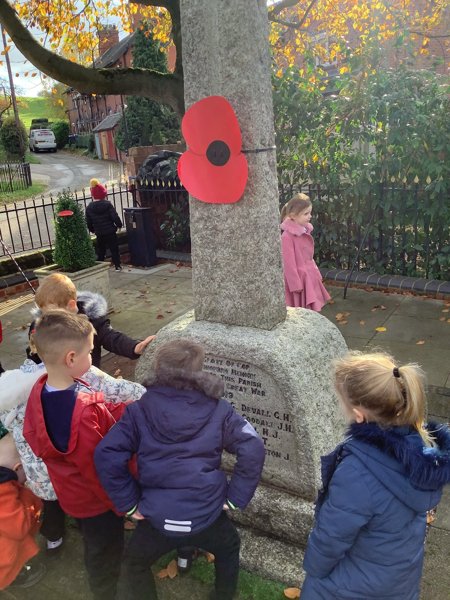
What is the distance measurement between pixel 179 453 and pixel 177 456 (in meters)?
0.01

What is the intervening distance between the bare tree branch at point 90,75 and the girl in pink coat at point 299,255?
452 centimetres

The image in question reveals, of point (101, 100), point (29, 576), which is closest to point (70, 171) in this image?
point (101, 100)

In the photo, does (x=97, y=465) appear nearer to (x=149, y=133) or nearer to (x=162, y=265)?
(x=162, y=265)

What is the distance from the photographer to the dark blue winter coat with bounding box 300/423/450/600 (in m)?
1.76

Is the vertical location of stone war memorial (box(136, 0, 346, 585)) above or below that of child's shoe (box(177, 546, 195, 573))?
above

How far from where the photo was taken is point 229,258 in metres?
2.83

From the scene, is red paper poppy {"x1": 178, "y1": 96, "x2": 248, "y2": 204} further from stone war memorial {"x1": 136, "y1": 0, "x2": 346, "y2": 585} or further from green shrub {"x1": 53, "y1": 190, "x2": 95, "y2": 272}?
green shrub {"x1": 53, "y1": 190, "x2": 95, "y2": 272}

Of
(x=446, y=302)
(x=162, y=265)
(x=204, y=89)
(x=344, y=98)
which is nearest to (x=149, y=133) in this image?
(x=162, y=265)

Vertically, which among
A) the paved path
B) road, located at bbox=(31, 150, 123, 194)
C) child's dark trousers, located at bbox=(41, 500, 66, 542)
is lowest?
road, located at bbox=(31, 150, 123, 194)

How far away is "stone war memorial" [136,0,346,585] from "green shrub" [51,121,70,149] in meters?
51.5

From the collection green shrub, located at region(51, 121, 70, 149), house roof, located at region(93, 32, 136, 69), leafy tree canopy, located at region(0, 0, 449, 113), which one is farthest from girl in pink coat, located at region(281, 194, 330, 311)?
green shrub, located at region(51, 121, 70, 149)

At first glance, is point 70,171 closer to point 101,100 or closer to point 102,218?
point 101,100

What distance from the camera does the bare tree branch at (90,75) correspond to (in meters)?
7.67

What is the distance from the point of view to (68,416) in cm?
220
